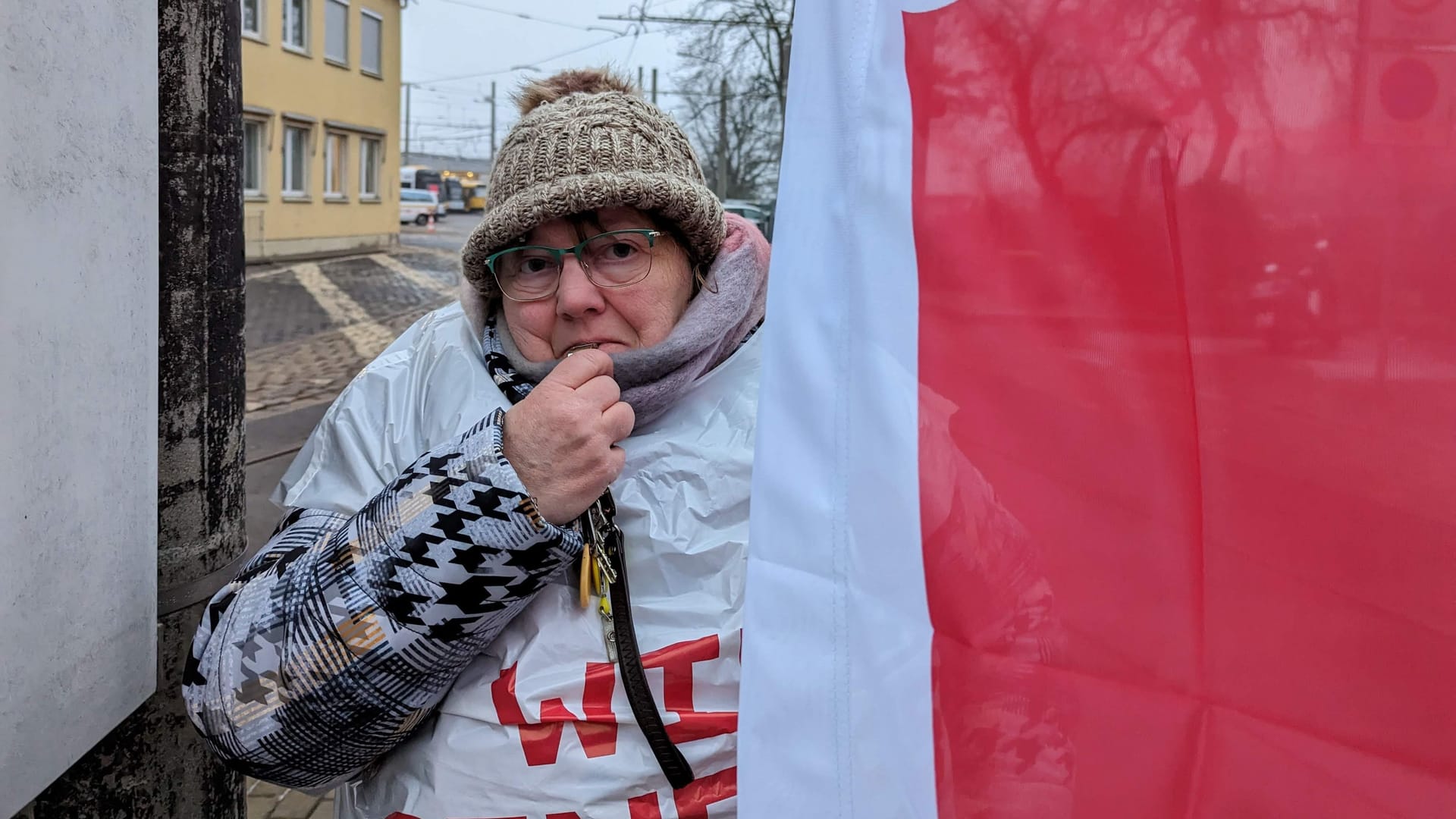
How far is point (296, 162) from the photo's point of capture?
25.4 m

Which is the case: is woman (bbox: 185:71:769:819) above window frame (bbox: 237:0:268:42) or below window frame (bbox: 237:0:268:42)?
below

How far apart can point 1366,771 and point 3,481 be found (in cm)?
120

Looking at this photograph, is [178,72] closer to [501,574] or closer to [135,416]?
[135,416]

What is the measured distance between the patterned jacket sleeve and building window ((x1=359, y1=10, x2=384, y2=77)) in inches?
1130

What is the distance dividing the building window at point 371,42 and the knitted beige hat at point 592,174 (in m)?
28.3

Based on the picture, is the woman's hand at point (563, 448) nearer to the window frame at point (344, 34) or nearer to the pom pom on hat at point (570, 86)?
the pom pom on hat at point (570, 86)

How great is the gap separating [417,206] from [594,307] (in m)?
46.7

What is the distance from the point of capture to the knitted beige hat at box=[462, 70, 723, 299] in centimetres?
140

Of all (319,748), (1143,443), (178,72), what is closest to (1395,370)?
(1143,443)

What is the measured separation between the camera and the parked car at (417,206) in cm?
4572

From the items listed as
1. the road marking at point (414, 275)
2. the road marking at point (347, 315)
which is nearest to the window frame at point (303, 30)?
the road marking at point (414, 275)

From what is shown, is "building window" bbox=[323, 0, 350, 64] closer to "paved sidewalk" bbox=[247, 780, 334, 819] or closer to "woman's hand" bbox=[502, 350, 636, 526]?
"paved sidewalk" bbox=[247, 780, 334, 819]

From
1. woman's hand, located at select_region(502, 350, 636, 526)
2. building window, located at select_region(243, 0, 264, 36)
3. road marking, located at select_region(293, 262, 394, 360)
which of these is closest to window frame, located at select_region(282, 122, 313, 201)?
building window, located at select_region(243, 0, 264, 36)

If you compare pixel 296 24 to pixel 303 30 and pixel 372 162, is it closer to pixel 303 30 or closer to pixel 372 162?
pixel 303 30
